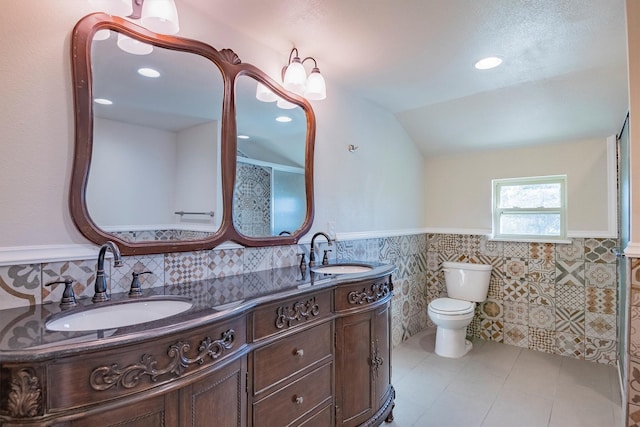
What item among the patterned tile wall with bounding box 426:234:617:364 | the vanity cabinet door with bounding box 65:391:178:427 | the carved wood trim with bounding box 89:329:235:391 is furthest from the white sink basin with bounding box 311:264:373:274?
the patterned tile wall with bounding box 426:234:617:364

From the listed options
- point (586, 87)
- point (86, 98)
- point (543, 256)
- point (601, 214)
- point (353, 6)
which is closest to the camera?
point (86, 98)

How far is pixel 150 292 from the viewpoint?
1400 millimetres

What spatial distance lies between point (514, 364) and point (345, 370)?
188cm

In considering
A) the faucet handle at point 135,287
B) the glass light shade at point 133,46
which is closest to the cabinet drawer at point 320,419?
the faucet handle at point 135,287

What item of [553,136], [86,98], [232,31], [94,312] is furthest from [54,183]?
[553,136]

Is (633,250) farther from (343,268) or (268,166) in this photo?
(268,166)

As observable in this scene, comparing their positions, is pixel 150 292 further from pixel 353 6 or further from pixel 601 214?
pixel 601 214

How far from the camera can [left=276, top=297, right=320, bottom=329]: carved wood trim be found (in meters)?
1.42

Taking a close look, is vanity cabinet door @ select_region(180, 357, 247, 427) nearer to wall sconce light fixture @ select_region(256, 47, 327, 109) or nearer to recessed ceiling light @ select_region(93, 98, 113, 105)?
recessed ceiling light @ select_region(93, 98, 113, 105)

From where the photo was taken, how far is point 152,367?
0.97 m

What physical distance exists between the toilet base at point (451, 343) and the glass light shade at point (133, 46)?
2.93 m

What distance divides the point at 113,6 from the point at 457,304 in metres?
3.13

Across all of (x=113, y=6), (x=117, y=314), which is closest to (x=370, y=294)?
(x=117, y=314)

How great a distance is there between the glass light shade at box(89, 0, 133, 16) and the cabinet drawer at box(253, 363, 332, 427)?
5.31 ft
